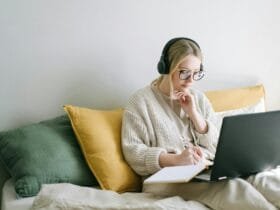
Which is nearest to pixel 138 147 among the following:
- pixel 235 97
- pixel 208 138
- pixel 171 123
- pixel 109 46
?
pixel 171 123

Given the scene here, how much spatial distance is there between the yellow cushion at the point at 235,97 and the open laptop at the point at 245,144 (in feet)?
1.99

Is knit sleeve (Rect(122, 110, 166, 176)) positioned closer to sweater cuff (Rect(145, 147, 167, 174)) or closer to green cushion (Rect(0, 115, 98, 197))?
sweater cuff (Rect(145, 147, 167, 174))

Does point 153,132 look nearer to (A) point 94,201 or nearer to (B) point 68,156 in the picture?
(B) point 68,156

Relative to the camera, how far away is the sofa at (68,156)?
1.46m

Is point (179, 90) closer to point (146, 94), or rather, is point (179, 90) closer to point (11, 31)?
point (146, 94)

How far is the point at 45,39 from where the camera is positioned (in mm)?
1741

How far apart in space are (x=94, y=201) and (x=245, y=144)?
0.48 meters

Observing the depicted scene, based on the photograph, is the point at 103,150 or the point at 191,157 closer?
the point at 191,157

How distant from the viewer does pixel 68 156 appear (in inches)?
60.7

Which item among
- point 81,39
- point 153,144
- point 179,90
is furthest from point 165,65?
point 81,39

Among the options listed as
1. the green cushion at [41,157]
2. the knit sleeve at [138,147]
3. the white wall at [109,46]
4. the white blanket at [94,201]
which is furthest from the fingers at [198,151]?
the white wall at [109,46]

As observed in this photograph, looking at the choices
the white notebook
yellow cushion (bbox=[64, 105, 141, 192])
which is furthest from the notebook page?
yellow cushion (bbox=[64, 105, 141, 192])

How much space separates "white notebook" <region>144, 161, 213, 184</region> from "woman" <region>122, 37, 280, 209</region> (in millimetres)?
88

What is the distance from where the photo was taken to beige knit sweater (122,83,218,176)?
1517 millimetres
